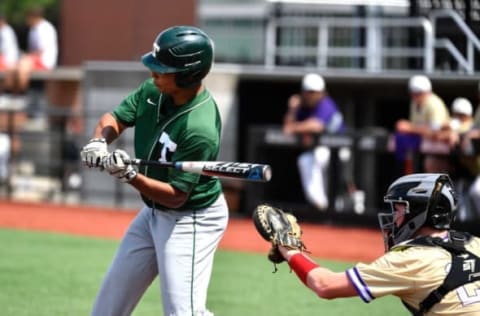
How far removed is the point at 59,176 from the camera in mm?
16984

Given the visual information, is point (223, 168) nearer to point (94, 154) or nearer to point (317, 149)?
point (94, 154)

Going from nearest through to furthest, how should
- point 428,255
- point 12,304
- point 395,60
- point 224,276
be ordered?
point 428,255 → point 12,304 → point 224,276 → point 395,60

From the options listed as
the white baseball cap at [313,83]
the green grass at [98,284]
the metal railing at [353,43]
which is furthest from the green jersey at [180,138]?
the metal railing at [353,43]

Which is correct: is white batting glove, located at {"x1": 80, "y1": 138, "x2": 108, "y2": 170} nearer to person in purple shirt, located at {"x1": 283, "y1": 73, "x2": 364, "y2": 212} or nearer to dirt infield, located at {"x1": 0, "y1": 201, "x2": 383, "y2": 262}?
dirt infield, located at {"x1": 0, "y1": 201, "x2": 383, "y2": 262}

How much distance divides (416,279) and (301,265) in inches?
20.8

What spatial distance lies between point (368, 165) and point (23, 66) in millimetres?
6861

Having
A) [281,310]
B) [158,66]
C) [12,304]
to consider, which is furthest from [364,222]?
[158,66]

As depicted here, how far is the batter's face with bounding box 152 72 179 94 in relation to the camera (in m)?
5.15

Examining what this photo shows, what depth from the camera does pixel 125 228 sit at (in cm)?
1311

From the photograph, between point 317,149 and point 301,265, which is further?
point 317,149

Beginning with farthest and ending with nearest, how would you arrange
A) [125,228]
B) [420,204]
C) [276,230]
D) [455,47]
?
1. [455,47]
2. [125,228]
3. [276,230]
4. [420,204]

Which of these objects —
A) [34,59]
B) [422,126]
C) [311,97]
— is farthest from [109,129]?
[34,59]

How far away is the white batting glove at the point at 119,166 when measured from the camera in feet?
16.2

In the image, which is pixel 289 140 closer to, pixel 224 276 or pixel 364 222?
pixel 364 222
